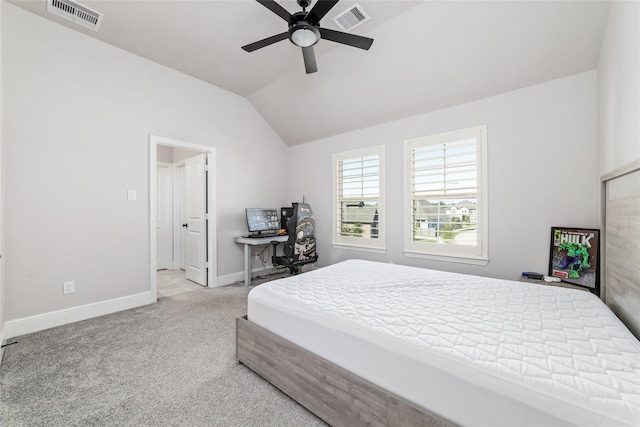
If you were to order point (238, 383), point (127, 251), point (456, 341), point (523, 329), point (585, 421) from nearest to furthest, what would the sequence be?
point (585, 421) → point (456, 341) → point (523, 329) → point (238, 383) → point (127, 251)

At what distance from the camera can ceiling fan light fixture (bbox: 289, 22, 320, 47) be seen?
211 centimetres

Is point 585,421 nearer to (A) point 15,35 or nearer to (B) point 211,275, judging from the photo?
(B) point 211,275

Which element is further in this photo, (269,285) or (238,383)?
(269,285)

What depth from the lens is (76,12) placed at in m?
2.55

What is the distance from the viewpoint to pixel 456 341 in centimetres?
115

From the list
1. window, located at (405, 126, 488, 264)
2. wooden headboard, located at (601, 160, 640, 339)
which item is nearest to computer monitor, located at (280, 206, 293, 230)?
window, located at (405, 126, 488, 264)

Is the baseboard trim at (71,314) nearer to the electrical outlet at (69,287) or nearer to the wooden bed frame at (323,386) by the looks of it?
the electrical outlet at (69,287)

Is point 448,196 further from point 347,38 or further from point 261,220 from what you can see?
point 261,220

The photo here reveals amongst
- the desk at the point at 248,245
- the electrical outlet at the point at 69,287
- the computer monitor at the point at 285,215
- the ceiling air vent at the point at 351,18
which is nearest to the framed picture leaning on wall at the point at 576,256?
the ceiling air vent at the point at 351,18

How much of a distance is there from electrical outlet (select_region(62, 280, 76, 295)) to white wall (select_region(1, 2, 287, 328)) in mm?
46

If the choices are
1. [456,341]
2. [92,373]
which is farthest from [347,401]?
[92,373]

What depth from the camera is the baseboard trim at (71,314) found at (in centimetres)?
246

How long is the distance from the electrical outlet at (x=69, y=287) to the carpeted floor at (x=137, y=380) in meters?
0.35

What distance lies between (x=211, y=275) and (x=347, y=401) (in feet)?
10.7
